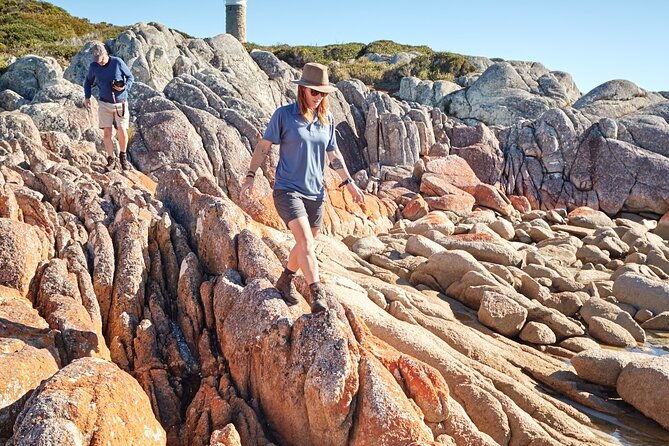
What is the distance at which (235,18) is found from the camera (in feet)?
219

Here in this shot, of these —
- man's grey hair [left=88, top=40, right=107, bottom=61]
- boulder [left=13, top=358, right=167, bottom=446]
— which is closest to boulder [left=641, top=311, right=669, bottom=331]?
boulder [left=13, top=358, right=167, bottom=446]

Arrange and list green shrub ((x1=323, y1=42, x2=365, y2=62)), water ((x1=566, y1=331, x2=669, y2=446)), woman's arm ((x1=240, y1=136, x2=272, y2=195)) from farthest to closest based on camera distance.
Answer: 1. green shrub ((x1=323, y1=42, x2=365, y2=62))
2. water ((x1=566, y1=331, x2=669, y2=446))
3. woman's arm ((x1=240, y1=136, x2=272, y2=195))

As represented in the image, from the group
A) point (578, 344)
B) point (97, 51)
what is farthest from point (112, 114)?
point (578, 344)

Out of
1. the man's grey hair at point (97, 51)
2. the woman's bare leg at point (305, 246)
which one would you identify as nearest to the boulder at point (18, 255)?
the woman's bare leg at point (305, 246)

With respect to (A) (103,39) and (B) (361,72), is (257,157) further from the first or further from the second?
(B) (361,72)

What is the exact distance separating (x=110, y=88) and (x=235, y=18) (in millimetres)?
55815

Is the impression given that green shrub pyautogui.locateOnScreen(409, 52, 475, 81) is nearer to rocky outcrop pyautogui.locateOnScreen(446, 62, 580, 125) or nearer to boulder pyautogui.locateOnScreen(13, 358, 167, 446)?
rocky outcrop pyautogui.locateOnScreen(446, 62, 580, 125)

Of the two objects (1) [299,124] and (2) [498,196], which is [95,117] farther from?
(2) [498,196]

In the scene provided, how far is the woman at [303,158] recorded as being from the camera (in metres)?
A: 7.50

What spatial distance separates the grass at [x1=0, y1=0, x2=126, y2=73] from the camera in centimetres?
3928

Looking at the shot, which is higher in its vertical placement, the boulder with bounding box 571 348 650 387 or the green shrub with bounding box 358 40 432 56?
the green shrub with bounding box 358 40 432 56

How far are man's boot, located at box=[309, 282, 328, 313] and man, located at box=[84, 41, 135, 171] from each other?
380 inches

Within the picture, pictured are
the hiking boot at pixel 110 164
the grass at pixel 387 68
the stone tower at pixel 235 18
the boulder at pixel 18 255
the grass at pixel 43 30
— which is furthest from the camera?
the stone tower at pixel 235 18

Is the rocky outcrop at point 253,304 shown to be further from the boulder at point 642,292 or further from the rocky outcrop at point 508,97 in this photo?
the rocky outcrop at point 508,97
